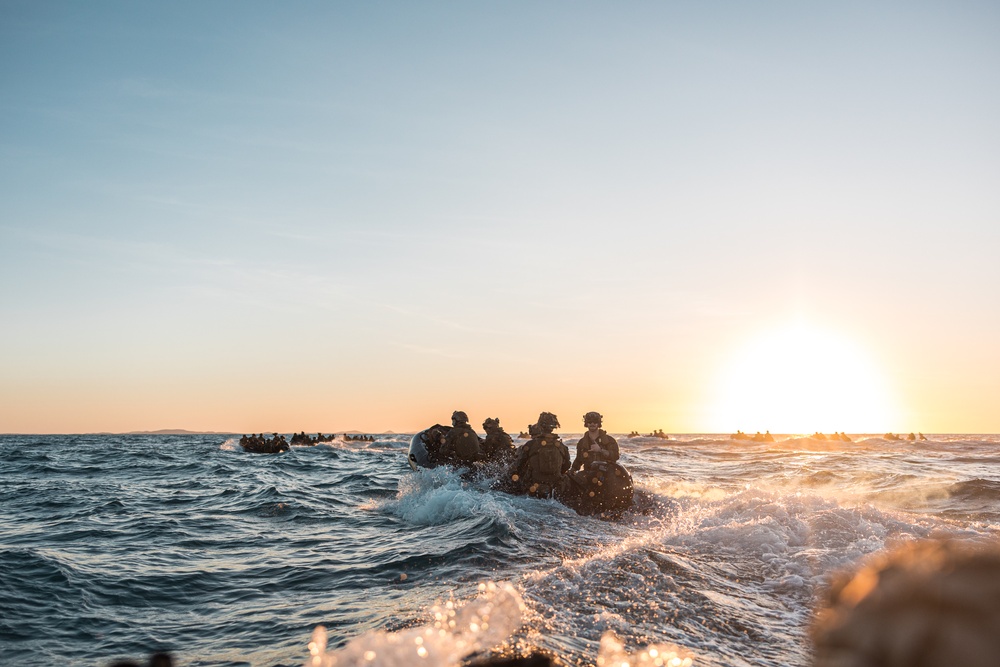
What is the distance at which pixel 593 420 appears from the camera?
15.4 metres

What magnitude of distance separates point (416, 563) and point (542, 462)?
7.00 meters

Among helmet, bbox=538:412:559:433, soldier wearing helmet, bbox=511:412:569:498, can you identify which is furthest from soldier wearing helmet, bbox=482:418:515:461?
helmet, bbox=538:412:559:433

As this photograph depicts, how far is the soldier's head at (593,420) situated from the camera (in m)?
15.4

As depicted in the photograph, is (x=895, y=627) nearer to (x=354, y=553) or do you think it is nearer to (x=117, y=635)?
(x=117, y=635)

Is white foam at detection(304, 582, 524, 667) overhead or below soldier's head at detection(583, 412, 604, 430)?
below

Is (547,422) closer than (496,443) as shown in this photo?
Yes

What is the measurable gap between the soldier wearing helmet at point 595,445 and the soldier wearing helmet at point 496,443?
4.40 metres

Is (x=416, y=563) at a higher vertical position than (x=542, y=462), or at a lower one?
lower

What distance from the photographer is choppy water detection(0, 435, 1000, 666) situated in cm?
601

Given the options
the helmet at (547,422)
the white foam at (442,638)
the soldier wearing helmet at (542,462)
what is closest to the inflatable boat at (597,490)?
the soldier wearing helmet at (542,462)

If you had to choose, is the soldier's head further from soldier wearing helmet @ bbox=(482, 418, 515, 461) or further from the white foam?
the white foam

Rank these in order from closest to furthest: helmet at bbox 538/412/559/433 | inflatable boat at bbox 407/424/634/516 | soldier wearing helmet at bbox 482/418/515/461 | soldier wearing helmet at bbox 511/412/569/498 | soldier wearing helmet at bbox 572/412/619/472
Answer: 1. inflatable boat at bbox 407/424/634/516
2. soldier wearing helmet at bbox 572/412/619/472
3. soldier wearing helmet at bbox 511/412/569/498
4. helmet at bbox 538/412/559/433
5. soldier wearing helmet at bbox 482/418/515/461

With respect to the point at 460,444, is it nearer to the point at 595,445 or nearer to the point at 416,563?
the point at 595,445

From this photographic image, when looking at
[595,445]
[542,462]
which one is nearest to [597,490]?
[595,445]
